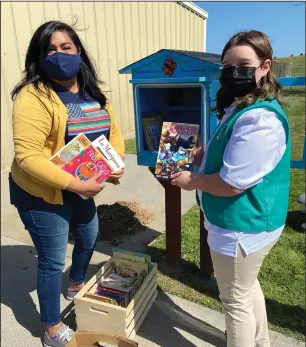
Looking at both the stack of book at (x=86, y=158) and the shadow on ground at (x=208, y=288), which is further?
the shadow on ground at (x=208, y=288)

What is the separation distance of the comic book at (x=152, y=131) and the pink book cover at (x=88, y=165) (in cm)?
68

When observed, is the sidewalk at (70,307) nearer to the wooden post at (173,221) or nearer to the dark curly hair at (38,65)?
the wooden post at (173,221)

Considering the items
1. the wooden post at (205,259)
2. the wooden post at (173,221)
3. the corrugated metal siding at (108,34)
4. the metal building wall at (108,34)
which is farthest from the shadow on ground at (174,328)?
the corrugated metal siding at (108,34)

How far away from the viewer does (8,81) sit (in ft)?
17.6

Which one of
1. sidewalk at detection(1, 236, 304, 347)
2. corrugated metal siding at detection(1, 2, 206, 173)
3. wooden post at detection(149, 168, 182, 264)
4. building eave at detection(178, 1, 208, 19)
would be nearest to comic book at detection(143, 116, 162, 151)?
wooden post at detection(149, 168, 182, 264)

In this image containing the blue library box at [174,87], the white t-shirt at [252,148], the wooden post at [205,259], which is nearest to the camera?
the white t-shirt at [252,148]

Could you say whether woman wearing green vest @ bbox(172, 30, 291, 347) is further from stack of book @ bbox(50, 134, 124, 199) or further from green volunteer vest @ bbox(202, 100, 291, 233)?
stack of book @ bbox(50, 134, 124, 199)

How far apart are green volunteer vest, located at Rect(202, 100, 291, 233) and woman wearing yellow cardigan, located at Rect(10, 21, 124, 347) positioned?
70 centimetres

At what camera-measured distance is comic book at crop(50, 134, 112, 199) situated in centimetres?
176

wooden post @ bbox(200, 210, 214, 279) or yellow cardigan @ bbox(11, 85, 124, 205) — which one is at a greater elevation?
yellow cardigan @ bbox(11, 85, 124, 205)

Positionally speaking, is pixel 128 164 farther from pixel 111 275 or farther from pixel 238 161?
pixel 238 161

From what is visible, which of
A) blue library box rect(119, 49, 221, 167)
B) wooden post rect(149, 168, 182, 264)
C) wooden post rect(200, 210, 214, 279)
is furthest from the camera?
wooden post rect(149, 168, 182, 264)

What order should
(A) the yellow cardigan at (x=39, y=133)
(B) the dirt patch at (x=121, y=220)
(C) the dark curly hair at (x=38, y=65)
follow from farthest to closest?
(B) the dirt patch at (x=121, y=220), (C) the dark curly hair at (x=38, y=65), (A) the yellow cardigan at (x=39, y=133)

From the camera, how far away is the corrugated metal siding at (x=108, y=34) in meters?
5.34
